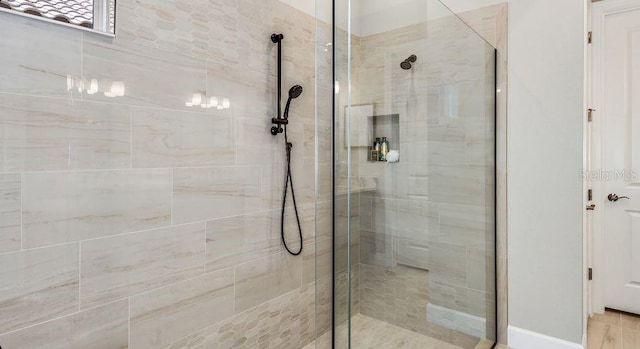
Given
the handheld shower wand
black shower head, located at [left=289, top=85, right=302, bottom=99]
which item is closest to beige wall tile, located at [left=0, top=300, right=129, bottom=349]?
the handheld shower wand

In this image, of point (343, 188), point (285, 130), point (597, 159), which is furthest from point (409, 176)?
point (597, 159)

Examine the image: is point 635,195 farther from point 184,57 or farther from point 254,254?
point 184,57

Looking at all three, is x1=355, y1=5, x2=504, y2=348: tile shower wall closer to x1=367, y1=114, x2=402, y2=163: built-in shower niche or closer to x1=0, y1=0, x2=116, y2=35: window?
x1=367, y1=114, x2=402, y2=163: built-in shower niche

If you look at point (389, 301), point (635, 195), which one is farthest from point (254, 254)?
point (635, 195)

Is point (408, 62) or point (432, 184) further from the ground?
point (408, 62)

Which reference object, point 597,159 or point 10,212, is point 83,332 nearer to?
point 10,212

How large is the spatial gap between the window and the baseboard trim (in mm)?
2717

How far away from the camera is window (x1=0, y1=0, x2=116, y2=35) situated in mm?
1159

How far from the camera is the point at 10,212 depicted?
1.16m

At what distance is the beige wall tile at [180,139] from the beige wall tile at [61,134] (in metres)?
0.05

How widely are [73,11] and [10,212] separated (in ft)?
2.35

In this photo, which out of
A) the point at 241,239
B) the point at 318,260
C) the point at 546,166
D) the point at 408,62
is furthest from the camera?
the point at 546,166

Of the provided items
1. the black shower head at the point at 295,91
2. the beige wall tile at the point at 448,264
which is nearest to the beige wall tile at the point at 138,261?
the black shower head at the point at 295,91

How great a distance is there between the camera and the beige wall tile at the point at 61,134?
1.16 metres
